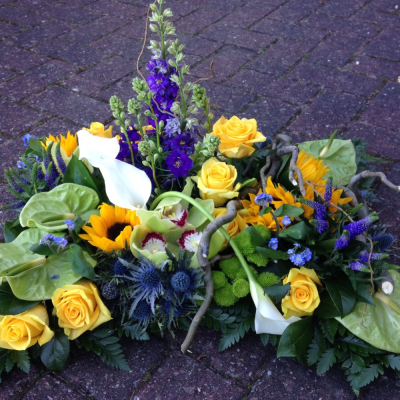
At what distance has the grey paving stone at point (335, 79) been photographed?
288cm

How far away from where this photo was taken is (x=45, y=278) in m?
1.41

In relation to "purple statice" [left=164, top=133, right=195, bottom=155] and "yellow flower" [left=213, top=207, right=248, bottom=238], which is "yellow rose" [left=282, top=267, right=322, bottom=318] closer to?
"yellow flower" [left=213, top=207, right=248, bottom=238]

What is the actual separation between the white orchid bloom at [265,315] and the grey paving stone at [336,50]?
2.17 m

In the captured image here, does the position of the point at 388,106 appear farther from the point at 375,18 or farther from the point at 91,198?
the point at 91,198

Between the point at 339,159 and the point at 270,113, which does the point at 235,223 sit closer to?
→ the point at 339,159

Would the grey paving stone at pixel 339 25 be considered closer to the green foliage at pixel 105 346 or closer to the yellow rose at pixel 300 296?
the yellow rose at pixel 300 296

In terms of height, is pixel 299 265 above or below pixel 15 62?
above

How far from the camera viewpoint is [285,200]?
148 centimetres

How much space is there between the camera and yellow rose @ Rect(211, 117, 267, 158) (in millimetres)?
1592

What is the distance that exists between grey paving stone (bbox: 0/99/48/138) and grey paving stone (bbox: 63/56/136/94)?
34 centimetres

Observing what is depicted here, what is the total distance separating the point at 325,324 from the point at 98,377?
684 millimetres

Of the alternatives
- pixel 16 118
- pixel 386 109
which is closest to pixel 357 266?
pixel 386 109

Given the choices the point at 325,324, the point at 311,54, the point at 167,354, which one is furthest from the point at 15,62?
the point at 325,324

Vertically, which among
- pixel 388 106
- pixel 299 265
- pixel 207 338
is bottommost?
pixel 388 106
